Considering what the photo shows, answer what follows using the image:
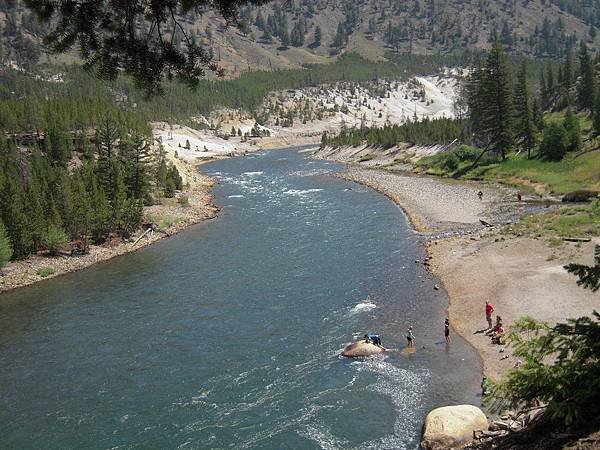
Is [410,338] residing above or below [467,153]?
below

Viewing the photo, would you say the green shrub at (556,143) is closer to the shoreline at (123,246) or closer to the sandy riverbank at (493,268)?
the sandy riverbank at (493,268)

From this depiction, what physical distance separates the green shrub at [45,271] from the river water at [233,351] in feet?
7.90

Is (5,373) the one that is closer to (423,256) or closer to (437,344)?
(437,344)

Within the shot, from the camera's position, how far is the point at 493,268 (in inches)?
1949

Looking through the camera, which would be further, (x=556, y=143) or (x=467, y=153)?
(x=467, y=153)

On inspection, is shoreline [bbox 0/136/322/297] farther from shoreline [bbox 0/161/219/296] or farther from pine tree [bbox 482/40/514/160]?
pine tree [bbox 482/40/514/160]

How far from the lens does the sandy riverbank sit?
3819 cm

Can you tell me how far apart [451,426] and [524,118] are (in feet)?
295

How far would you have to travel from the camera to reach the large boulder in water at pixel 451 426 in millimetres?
25000

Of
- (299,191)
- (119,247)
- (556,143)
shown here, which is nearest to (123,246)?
(119,247)

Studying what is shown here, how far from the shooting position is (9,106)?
111 m

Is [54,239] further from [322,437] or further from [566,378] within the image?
[566,378]

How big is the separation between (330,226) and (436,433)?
48.0 m

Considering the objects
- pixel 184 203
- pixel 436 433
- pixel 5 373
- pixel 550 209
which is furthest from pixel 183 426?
pixel 184 203
